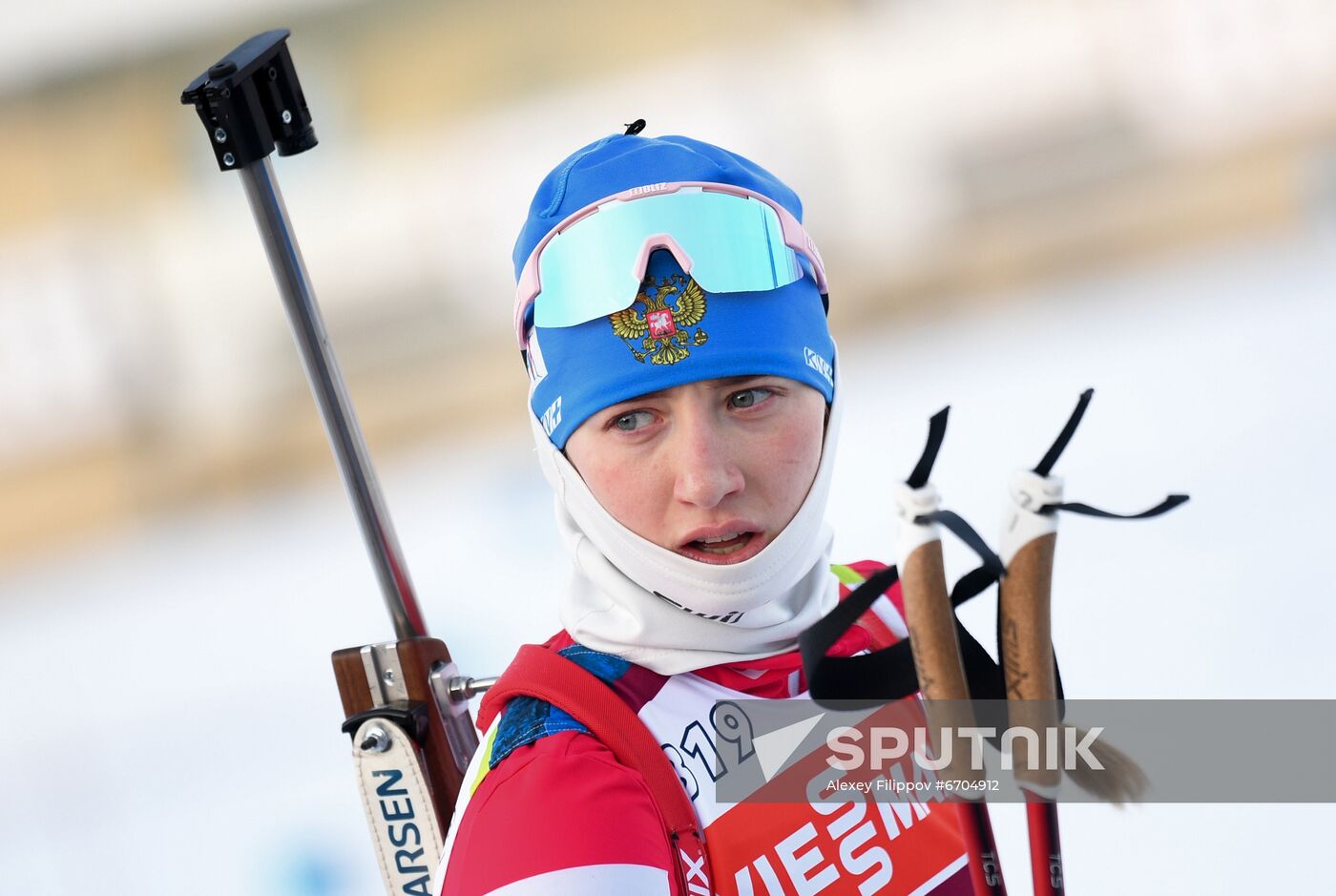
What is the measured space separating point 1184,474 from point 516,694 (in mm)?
2013

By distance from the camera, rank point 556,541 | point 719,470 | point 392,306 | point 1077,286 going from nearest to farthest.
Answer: point 719,470 < point 556,541 < point 1077,286 < point 392,306

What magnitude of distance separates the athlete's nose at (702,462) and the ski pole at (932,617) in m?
0.18

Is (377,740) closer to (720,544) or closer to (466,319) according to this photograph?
(720,544)

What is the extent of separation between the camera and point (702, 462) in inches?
31.8

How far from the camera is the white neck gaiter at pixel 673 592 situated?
2.76ft

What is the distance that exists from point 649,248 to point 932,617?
330 millimetres

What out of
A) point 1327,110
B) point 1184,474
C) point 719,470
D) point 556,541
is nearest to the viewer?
point 719,470

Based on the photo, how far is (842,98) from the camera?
433 cm

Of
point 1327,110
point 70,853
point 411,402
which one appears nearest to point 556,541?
point 70,853

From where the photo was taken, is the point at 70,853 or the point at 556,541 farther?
the point at 556,541

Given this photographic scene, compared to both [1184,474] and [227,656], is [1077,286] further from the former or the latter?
[227,656]

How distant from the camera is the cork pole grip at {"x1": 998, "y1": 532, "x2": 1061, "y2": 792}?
24.1 inches

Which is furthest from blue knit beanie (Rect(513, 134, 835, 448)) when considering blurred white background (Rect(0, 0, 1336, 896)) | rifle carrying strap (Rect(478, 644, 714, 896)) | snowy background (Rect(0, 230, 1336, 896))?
blurred white background (Rect(0, 0, 1336, 896))

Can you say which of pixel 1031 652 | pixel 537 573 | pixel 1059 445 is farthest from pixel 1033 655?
pixel 537 573
